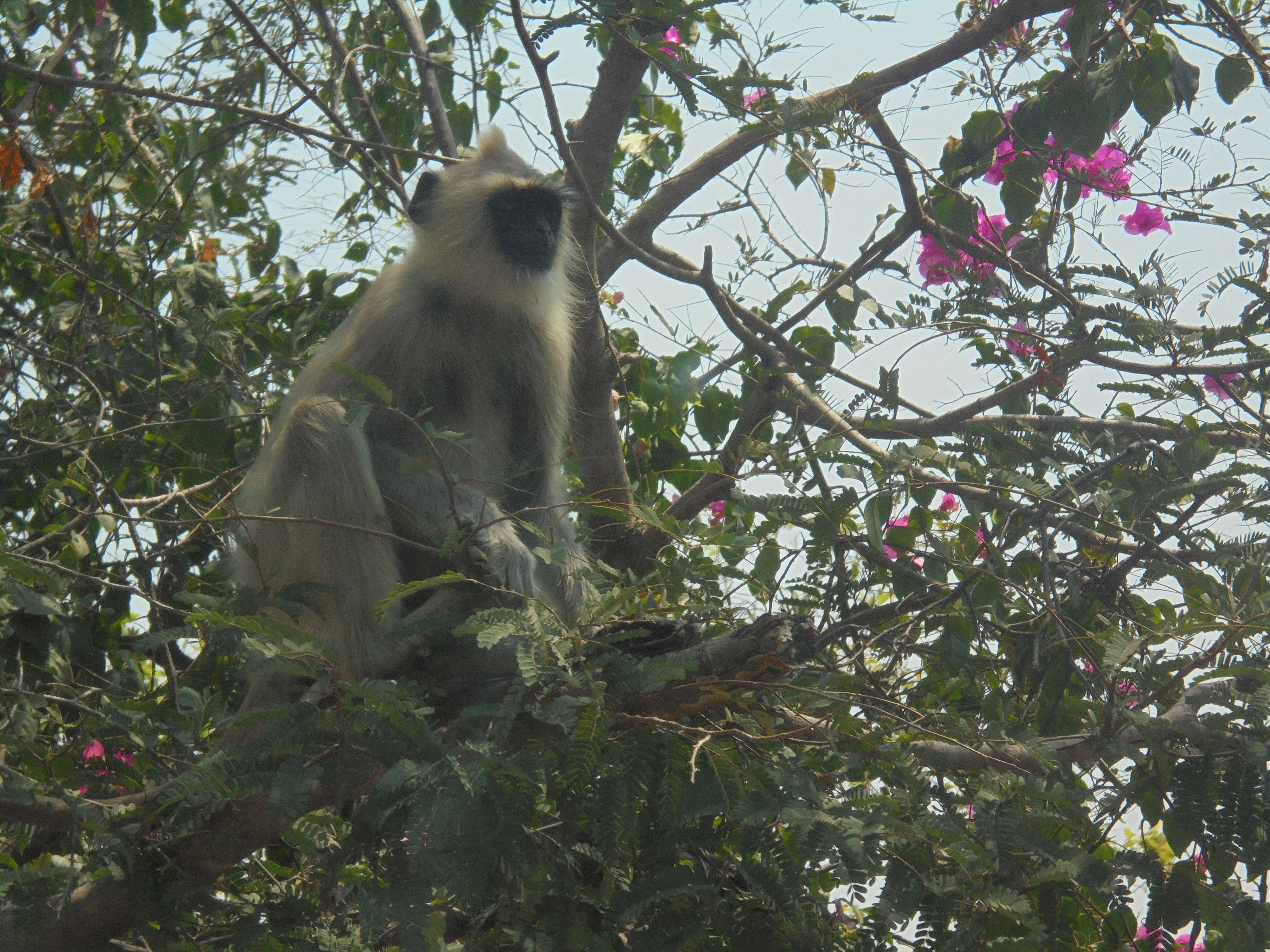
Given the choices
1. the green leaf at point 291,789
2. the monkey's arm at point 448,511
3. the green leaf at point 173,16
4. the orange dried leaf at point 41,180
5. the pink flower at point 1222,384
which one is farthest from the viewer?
the green leaf at point 173,16

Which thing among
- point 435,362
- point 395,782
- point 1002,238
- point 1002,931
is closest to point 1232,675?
point 1002,931

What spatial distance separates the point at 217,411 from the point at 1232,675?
3.22m

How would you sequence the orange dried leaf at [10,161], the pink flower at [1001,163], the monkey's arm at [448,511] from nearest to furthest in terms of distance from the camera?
the monkey's arm at [448,511] < the pink flower at [1001,163] < the orange dried leaf at [10,161]

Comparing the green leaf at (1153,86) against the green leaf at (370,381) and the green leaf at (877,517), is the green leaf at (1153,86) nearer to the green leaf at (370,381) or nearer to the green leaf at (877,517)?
the green leaf at (877,517)

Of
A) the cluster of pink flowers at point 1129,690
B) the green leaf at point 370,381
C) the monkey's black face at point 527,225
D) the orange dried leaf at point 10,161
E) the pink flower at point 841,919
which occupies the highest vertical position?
the monkey's black face at point 527,225

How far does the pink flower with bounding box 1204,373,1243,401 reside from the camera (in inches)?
98.9

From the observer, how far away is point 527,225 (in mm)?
3527

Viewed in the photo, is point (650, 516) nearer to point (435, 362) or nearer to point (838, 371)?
point (838, 371)

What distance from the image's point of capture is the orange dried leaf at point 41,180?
3.47 meters

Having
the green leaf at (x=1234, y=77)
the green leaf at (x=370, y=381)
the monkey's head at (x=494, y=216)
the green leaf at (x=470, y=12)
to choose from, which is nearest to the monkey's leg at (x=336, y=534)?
the green leaf at (x=370, y=381)

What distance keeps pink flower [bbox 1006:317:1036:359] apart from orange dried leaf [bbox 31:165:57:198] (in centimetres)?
305

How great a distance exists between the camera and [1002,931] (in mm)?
1624

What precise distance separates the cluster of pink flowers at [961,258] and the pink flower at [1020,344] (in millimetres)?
187

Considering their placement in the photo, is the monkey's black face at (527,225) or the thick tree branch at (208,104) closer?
the thick tree branch at (208,104)
